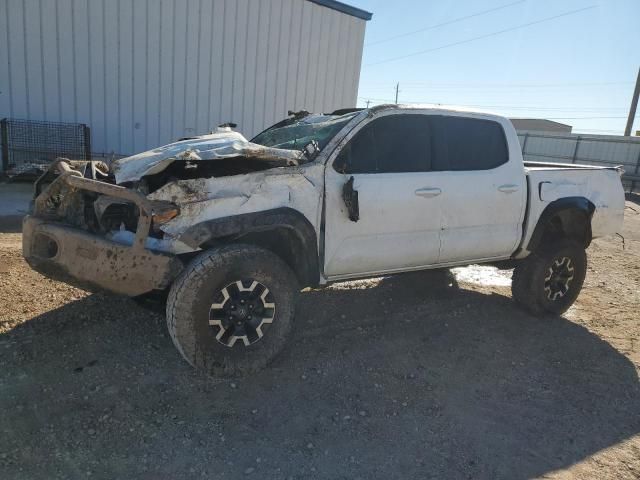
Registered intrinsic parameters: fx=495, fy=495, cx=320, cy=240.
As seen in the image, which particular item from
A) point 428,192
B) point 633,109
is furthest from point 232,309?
point 633,109

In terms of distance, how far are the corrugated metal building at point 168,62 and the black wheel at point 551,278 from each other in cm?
904

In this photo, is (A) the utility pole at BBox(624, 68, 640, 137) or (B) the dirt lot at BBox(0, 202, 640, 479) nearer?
(B) the dirt lot at BBox(0, 202, 640, 479)

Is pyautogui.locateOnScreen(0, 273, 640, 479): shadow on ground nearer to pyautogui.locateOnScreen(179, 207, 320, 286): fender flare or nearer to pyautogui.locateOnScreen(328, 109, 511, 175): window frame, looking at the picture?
pyautogui.locateOnScreen(179, 207, 320, 286): fender flare


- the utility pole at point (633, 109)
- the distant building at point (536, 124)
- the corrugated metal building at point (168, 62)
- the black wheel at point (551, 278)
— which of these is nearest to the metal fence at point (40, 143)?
the corrugated metal building at point (168, 62)

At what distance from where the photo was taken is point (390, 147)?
4.05 m

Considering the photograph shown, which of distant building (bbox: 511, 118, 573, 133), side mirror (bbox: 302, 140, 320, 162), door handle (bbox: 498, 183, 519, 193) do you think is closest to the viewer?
side mirror (bbox: 302, 140, 320, 162)

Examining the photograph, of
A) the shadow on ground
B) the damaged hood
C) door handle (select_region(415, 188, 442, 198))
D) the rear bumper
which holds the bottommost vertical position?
the shadow on ground

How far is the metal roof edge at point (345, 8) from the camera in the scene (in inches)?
506

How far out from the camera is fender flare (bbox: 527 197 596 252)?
16.0 ft

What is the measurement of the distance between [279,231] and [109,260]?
116cm

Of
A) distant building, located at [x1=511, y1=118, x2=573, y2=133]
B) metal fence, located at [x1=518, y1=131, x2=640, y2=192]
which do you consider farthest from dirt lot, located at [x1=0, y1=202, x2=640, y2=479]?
distant building, located at [x1=511, y1=118, x2=573, y2=133]

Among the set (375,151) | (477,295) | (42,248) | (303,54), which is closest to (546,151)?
(303,54)

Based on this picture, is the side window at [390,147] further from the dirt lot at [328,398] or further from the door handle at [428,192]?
the dirt lot at [328,398]

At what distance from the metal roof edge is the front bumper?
11297 millimetres
